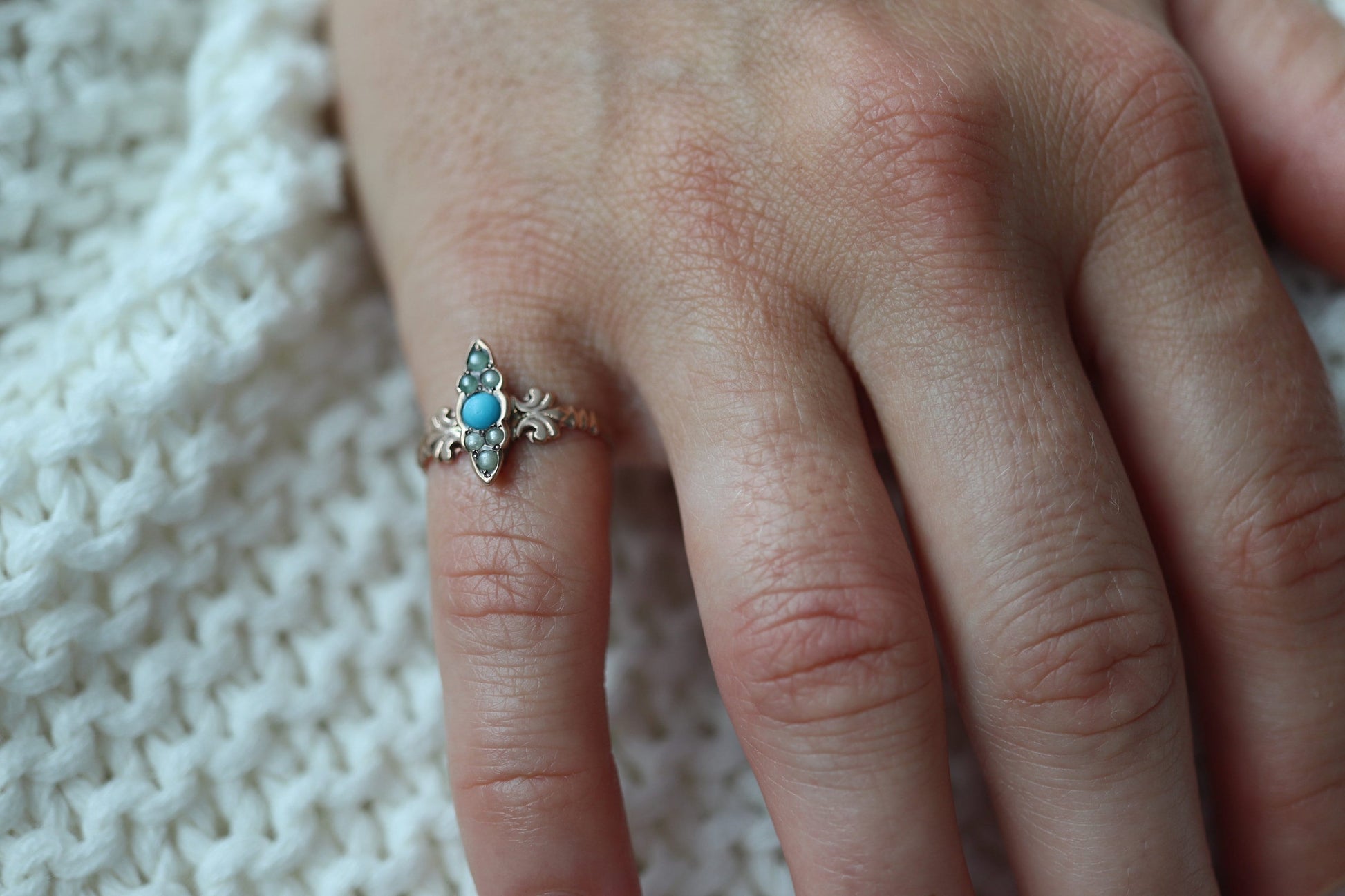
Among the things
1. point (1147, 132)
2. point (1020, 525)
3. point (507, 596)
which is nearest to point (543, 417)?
point (507, 596)

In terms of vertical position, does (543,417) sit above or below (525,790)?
above

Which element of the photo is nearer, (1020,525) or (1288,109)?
(1020,525)

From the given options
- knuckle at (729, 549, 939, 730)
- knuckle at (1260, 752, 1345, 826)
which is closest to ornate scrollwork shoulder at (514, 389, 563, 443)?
knuckle at (729, 549, 939, 730)

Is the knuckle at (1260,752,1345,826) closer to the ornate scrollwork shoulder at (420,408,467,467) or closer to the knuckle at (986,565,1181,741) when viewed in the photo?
the knuckle at (986,565,1181,741)

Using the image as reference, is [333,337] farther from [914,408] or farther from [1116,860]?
[1116,860]

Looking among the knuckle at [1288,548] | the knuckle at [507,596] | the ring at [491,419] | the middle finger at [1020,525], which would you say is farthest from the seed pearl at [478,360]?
the knuckle at [1288,548]

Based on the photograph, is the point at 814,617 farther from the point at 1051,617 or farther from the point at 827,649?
the point at 1051,617

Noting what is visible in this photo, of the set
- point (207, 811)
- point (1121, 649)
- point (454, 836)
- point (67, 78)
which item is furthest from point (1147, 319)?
point (67, 78)
